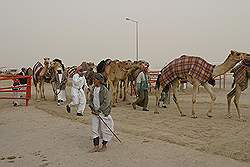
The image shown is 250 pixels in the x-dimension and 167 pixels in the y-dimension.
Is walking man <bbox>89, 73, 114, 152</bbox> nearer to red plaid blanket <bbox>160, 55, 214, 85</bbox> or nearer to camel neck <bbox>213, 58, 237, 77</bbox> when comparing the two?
red plaid blanket <bbox>160, 55, 214, 85</bbox>

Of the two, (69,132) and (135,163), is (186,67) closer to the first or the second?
(69,132)

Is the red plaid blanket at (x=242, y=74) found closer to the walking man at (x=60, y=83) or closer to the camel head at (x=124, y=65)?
the camel head at (x=124, y=65)

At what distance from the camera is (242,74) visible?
10898mm

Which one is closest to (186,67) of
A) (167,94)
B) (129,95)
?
(167,94)

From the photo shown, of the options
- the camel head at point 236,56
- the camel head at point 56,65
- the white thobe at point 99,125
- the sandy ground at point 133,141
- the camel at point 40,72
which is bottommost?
the sandy ground at point 133,141

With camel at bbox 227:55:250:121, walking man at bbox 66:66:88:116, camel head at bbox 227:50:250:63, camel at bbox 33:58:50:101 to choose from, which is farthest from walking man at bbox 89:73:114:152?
camel at bbox 33:58:50:101

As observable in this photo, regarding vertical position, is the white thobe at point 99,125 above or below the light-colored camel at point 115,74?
below

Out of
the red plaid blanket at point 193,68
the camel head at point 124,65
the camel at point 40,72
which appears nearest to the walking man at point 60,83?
the camel at point 40,72

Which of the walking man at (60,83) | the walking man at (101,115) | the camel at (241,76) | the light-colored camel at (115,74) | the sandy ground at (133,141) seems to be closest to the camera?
the sandy ground at (133,141)

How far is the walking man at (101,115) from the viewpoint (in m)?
7.19

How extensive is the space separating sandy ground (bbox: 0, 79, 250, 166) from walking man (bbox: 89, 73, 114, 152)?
0.26m

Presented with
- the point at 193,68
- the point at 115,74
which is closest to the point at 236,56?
the point at 193,68

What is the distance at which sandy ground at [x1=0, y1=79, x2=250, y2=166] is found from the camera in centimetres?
646

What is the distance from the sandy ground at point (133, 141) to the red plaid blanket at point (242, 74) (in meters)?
1.10
